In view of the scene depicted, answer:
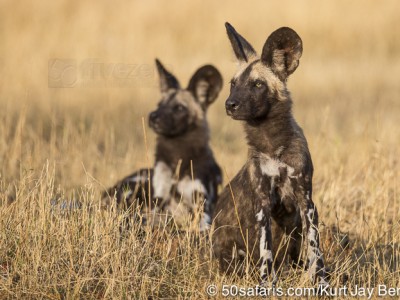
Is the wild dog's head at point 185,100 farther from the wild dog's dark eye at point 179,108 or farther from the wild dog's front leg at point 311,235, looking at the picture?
the wild dog's front leg at point 311,235

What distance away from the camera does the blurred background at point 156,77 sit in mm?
8211

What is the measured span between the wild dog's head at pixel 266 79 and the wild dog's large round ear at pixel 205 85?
2.81 metres

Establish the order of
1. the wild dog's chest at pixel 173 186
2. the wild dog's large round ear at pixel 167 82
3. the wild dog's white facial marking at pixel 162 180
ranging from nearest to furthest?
the wild dog's chest at pixel 173 186
the wild dog's white facial marking at pixel 162 180
the wild dog's large round ear at pixel 167 82

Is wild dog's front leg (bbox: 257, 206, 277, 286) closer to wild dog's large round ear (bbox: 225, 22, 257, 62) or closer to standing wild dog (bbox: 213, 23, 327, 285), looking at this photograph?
standing wild dog (bbox: 213, 23, 327, 285)

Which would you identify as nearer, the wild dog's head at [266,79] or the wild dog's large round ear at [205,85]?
the wild dog's head at [266,79]

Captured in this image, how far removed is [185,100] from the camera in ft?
26.4

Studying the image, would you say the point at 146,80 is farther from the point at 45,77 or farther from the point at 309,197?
the point at 309,197

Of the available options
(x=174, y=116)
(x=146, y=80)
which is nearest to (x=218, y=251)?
(x=174, y=116)

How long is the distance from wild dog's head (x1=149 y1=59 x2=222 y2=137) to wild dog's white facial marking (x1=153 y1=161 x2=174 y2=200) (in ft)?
1.22

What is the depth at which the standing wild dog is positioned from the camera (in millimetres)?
4672

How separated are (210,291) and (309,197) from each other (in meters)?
0.85

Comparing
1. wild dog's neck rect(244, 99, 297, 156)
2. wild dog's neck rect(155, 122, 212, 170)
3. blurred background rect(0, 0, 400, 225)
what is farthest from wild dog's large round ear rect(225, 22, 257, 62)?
wild dog's neck rect(155, 122, 212, 170)

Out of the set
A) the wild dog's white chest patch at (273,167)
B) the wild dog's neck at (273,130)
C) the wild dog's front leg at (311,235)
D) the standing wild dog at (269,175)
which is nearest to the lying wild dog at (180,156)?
the standing wild dog at (269,175)

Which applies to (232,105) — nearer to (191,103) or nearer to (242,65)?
(242,65)
